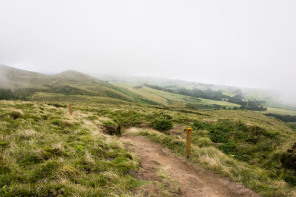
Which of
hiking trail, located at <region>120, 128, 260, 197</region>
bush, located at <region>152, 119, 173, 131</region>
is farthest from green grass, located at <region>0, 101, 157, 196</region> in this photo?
bush, located at <region>152, 119, 173, 131</region>

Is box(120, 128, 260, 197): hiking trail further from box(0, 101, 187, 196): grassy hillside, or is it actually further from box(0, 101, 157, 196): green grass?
box(0, 101, 157, 196): green grass

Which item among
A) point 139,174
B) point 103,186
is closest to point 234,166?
point 139,174

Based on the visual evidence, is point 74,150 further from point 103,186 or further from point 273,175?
point 273,175

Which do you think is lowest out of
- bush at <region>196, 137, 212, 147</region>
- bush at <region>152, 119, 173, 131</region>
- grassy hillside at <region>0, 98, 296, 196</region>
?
bush at <region>152, 119, 173, 131</region>

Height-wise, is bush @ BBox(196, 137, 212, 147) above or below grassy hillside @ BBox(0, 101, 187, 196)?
below

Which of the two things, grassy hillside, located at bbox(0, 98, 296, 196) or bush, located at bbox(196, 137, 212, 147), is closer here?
grassy hillside, located at bbox(0, 98, 296, 196)

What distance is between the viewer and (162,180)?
6027 millimetres

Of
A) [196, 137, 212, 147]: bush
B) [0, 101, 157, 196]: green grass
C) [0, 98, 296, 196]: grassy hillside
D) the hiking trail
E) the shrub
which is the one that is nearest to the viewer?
[0, 101, 157, 196]: green grass

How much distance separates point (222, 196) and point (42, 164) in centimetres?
697

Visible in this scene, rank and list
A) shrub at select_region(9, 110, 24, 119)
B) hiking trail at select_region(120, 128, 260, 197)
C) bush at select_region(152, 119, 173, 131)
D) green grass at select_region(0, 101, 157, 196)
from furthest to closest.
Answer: bush at select_region(152, 119, 173, 131), shrub at select_region(9, 110, 24, 119), hiking trail at select_region(120, 128, 260, 197), green grass at select_region(0, 101, 157, 196)

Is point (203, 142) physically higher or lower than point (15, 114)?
lower

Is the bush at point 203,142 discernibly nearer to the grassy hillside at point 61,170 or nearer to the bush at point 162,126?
the bush at point 162,126

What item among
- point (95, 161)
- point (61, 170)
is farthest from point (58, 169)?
point (95, 161)

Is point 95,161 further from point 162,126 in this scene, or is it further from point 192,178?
point 162,126
